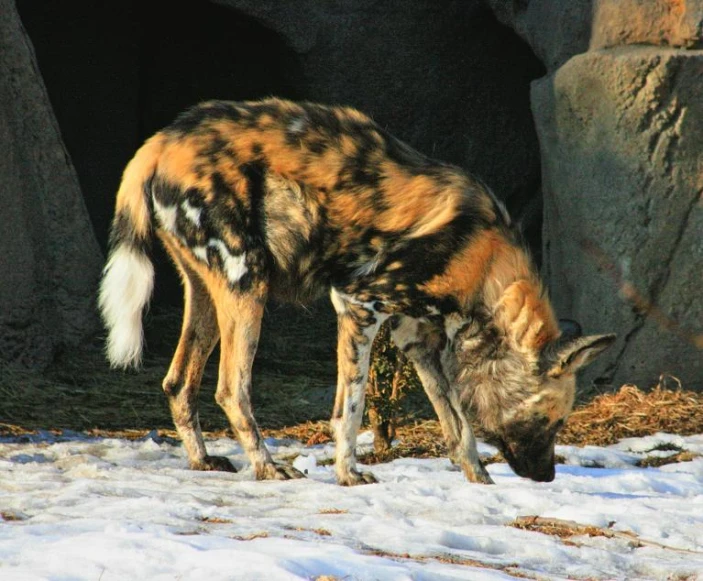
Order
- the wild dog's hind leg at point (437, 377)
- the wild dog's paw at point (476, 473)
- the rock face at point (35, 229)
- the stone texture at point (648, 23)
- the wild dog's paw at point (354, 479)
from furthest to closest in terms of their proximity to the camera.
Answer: the rock face at point (35, 229)
the stone texture at point (648, 23)
the wild dog's hind leg at point (437, 377)
the wild dog's paw at point (476, 473)
the wild dog's paw at point (354, 479)

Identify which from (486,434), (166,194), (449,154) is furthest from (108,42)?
(486,434)

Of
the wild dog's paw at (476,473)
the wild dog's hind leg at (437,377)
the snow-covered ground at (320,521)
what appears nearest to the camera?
the snow-covered ground at (320,521)

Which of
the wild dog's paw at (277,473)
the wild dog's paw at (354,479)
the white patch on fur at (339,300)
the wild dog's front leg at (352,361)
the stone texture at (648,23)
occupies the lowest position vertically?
the wild dog's paw at (277,473)

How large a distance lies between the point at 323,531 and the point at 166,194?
176cm

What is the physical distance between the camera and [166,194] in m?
4.70

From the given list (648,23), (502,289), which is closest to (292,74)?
(648,23)

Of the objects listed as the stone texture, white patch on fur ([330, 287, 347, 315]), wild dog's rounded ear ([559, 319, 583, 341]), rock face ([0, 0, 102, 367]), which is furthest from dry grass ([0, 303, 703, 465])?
the stone texture

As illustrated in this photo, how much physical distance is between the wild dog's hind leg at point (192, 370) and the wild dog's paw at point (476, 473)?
866 mm

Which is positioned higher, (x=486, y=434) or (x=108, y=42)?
(x=108, y=42)

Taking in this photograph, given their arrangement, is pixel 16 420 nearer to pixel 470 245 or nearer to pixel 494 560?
pixel 470 245

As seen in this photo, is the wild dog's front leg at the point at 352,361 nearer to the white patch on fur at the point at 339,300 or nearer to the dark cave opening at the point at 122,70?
the white patch on fur at the point at 339,300

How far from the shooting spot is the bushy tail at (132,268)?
4766 millimetres

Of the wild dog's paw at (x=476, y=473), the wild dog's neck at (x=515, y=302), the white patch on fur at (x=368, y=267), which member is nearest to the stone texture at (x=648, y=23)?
the wild dog's neck at (x=515, y=302)

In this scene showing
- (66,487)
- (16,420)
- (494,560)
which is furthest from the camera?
(16,420)
